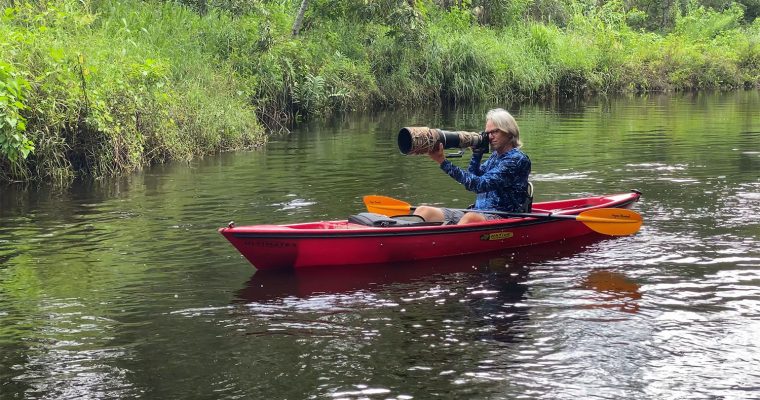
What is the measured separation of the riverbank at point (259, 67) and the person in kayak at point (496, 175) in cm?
506

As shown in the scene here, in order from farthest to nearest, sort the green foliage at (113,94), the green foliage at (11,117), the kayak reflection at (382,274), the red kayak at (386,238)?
the green foliage at (113,94) → the green foliage at (11,117) → the red kayak at (386,238) → the kayak reflection at (382,274)

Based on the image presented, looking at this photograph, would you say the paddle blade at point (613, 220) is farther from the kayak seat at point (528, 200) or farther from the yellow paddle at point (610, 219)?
the kayak seat at point (528, 200)

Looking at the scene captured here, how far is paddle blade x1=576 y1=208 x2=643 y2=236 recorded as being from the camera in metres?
8.73

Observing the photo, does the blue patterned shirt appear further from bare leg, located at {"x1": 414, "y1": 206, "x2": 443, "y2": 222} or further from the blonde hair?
bare leg, located at {"x1": 414, "y1": 206, "x2": 443, "y2": 222}

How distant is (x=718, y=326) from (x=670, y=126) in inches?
617

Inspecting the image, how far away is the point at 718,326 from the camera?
6.24m

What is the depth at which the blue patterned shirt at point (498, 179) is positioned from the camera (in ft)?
27.4

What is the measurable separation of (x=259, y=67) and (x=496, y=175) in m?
12.6

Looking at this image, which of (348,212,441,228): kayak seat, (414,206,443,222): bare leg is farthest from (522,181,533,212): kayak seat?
(348,212,441,228): kayak seat

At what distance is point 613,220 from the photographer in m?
8.73

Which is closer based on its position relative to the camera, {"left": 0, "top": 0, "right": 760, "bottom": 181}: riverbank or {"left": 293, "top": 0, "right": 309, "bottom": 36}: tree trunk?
{"left": 0, "top": 0, "right": 760, "bottom": 181}: riverbank

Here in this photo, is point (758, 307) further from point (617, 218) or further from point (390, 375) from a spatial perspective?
point (390, 375)

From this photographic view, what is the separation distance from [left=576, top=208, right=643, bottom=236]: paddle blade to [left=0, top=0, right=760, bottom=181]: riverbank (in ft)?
20.8

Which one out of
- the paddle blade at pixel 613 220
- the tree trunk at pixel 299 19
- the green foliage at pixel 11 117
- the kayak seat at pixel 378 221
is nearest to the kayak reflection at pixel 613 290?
the paddle blade at pixel 613 220
